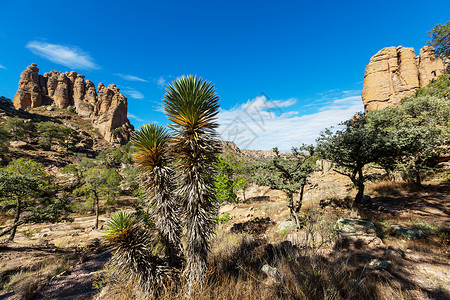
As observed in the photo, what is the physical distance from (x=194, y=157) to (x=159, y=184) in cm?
140

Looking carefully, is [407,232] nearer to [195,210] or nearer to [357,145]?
[357,145]

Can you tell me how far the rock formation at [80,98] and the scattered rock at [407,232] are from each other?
328 ft

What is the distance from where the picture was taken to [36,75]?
9400cm

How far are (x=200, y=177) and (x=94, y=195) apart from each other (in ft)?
84.1

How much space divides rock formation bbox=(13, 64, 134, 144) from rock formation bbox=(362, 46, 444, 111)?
350 ft

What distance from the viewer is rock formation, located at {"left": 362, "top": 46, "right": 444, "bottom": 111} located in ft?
159

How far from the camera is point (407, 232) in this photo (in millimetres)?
7527

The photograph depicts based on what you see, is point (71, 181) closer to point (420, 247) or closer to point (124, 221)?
point (124, 221)

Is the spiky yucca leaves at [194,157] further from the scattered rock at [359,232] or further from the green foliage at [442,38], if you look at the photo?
the green foliage at [442,38]

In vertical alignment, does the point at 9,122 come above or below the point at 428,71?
below

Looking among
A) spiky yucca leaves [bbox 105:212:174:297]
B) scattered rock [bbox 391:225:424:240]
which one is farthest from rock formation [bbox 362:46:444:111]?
spiky yucca leaves [bbox 105:212:174:297]

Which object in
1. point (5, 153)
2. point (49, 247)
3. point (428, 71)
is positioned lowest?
point (49, 247)

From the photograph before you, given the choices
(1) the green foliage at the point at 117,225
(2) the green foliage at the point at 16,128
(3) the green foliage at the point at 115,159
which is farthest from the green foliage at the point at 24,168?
(2) the green foliage at the point at 16,128

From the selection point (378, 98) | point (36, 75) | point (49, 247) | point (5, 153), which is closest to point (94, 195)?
point (49, 247)
